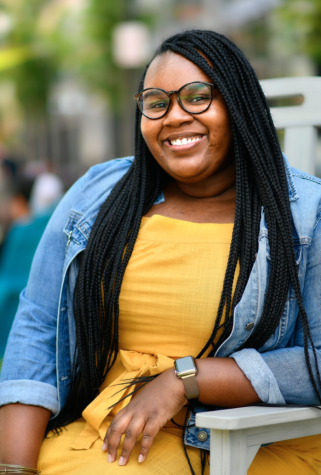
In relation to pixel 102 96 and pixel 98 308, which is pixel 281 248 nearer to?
pixel 98 308

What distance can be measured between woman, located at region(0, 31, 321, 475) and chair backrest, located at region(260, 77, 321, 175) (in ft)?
2.00

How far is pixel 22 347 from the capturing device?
1940 mm

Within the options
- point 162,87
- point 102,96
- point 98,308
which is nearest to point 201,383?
point 98,308

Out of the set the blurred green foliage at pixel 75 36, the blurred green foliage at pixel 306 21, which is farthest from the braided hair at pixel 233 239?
the blurred green foliage at pixel 75 36

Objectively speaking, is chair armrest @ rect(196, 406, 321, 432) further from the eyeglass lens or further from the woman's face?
the eyeglass lens

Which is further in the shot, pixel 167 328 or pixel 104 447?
pixel 167 328

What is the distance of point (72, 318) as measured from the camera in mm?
1988

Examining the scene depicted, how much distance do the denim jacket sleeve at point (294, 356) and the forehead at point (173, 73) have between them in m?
0.58

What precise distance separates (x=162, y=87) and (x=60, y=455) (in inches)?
45.2

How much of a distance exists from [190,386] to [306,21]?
513 centimetres

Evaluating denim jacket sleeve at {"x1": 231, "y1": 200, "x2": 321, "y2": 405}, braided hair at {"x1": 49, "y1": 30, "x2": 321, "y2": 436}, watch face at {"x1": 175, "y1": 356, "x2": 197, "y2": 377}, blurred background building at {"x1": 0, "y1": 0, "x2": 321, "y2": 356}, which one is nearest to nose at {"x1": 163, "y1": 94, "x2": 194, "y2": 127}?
braided hair at {"x1": 49, "y1": 30, "x2": 321, "y2": 436}

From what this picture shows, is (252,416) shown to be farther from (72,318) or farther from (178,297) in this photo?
(72,318)

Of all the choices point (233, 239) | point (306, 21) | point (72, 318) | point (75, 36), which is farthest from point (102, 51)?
point (233, 239)

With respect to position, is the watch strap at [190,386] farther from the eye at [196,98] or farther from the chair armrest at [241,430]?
the eye at [196,98]
